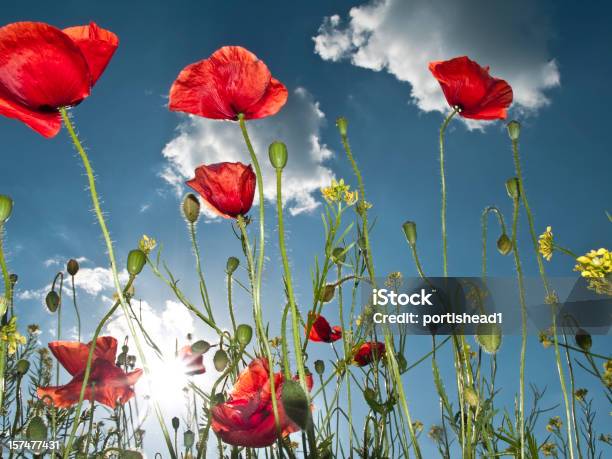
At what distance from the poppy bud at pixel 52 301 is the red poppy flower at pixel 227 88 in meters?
1.03

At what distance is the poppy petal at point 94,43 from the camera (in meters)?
0.90

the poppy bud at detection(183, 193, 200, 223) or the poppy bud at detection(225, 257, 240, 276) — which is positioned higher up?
the poppy bud at detection(183, 193, 200, 223)

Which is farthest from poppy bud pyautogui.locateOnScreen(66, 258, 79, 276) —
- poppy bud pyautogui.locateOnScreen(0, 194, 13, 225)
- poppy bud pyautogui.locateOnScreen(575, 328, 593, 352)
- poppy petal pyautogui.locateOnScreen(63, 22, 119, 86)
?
poppy bud pyautogui.locateOnScreen(575, 328, 593, 352)

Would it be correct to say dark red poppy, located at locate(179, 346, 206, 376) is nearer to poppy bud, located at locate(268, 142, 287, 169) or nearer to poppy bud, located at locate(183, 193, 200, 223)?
poppy bud, located at locate(183, 193, 200, 223)

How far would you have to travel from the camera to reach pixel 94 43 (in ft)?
2.96

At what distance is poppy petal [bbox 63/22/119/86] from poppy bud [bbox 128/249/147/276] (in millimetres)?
355

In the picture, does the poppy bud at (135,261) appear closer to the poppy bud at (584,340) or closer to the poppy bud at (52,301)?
the poppy bud at (52,301)

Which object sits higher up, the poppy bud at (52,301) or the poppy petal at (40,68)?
the poppy petal at (40,68)

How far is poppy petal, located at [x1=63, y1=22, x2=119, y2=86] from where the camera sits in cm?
90

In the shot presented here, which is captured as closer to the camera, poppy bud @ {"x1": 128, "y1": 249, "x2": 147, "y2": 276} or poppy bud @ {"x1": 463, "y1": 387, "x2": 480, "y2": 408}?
poppy bud @ {"x1": 128, "y1": 249, "x2": 147, "y2": 276}

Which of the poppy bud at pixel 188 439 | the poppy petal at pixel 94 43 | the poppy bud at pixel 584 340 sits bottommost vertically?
the poppy bud at pixel 188 439

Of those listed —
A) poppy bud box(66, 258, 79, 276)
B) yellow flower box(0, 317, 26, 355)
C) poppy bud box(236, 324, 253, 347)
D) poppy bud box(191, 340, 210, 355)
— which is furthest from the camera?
poppy bud box(66, 258, 79, 276)

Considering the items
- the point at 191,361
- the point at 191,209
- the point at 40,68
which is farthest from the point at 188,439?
the point at 40,68

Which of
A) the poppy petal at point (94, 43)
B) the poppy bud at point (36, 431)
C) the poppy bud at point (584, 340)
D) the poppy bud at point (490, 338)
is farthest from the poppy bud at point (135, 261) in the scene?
the poppy bud at point (584, 340)
